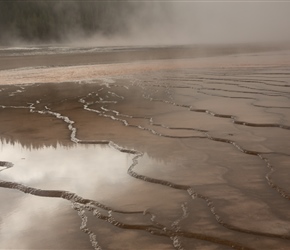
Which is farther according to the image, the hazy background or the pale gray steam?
the hazy background

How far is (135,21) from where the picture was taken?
2344 inches

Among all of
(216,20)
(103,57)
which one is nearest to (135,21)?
(216,20)

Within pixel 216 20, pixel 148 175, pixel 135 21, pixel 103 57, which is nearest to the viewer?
pixel 148 175

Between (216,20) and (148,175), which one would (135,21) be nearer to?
(216,20)

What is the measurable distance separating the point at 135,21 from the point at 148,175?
57378 millimetres

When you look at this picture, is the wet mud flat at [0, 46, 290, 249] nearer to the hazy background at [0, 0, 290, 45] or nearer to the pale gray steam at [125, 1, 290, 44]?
the hazy background at [0, 0, 290, 45]

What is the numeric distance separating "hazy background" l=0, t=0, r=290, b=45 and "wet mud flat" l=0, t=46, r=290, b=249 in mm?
41335

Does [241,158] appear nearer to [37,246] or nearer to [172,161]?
[172,161]

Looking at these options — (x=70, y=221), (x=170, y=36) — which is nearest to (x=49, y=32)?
(x=170, y=36)

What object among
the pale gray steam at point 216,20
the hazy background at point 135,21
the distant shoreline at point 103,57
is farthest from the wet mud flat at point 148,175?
the pale gray steam at point 216,20

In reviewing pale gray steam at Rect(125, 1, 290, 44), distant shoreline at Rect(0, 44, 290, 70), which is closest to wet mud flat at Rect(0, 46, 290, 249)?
distant shoreline at Rect(0, 44, 290, 70)

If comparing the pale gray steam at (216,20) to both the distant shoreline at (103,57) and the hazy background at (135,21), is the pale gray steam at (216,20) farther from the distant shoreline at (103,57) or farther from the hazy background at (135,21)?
the distant shoreline at (103,57)

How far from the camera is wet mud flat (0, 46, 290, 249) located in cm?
259

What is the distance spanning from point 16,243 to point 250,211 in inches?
50.4
